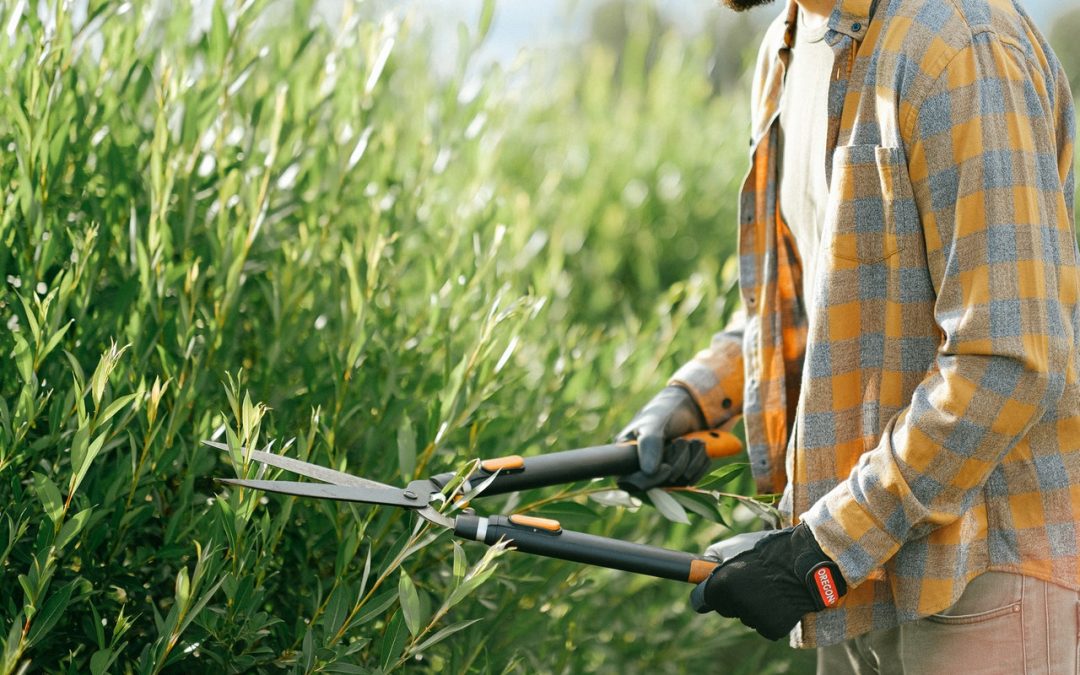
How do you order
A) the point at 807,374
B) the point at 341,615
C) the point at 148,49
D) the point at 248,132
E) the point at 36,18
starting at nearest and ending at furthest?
the point at 341,615 → the point at 807,374 → the point at 36,18 → the point at 248,132 → the point at 148,49

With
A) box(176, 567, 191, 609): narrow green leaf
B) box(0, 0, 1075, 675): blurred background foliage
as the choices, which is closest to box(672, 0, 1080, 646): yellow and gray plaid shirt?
box(0, 0, 1075, 675): blurred background foliage

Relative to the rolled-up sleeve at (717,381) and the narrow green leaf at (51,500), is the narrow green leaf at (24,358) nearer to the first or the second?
the narrow green leaf at (51,500)

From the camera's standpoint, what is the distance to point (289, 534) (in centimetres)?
197

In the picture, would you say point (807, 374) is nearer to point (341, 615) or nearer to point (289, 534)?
point (341, 615)

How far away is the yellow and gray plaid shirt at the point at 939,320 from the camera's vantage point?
1510 millimetres

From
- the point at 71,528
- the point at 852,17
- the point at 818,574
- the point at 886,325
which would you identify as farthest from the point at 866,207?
the point at 71,528

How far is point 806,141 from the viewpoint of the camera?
6.27ft

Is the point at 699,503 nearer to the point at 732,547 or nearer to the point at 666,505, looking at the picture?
the point at 666,505

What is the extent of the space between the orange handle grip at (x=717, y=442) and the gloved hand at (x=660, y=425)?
0.03 m

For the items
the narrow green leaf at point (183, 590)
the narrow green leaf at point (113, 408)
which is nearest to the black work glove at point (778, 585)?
the narrow green leaf at point (183, 590)

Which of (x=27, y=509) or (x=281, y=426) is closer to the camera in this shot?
(x=27, y=509)

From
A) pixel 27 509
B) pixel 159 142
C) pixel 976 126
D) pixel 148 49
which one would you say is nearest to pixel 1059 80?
pixel 976 126

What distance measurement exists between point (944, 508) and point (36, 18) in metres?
1.75

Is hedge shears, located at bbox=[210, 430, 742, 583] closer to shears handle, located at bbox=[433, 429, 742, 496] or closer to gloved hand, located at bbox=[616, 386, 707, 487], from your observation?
shears handle, located at bbox=[433, 429, 742, 496]
